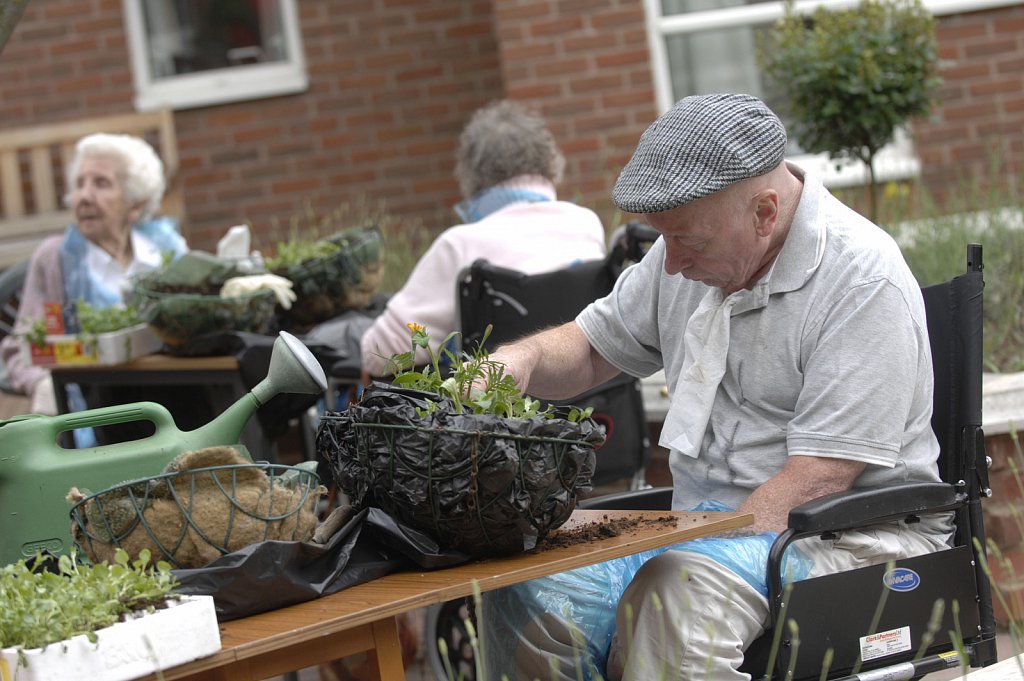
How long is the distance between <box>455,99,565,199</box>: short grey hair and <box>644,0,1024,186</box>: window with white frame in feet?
9.50

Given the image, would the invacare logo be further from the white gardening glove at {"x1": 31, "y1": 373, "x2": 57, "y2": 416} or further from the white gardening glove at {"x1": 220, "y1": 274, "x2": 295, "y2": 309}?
the white gardening glove at {"x1": 31, "y1": 373, "x2": 57, "y2": 416}

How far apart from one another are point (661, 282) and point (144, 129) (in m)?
6.10

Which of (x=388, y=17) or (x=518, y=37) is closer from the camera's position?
(x=518, y=37)

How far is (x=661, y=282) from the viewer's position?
291 centimetres

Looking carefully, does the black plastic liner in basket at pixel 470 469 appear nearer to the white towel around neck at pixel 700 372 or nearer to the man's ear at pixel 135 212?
the white towel around neck at pixel 700 372

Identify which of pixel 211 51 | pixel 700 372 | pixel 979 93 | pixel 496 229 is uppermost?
pixel 211 51

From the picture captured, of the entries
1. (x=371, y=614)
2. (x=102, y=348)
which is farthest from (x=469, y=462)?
(x=102, y=348)

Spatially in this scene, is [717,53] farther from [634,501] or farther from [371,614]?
[371,614]

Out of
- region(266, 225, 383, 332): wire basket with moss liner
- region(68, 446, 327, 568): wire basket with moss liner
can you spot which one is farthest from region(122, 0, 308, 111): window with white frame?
region(68, 446, 327, 568): wire basket with moss liner

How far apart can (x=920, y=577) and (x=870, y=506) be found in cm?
22

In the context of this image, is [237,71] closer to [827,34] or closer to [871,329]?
[827,34]

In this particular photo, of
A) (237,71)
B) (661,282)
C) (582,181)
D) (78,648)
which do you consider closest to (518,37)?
(582,181)

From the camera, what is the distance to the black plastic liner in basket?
1.98 m

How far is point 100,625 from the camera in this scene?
1689 millimetres
